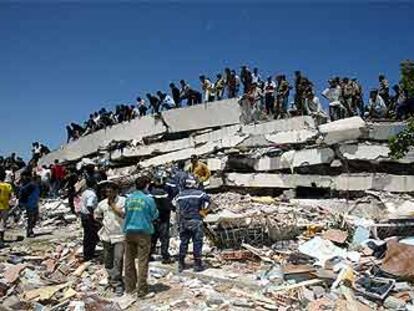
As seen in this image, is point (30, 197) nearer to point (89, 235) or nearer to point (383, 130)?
point (89, 235)

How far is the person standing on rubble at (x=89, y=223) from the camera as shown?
28.8 feet

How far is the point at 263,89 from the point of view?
16.1m

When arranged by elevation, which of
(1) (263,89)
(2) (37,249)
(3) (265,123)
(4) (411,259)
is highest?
(1) (263,89)

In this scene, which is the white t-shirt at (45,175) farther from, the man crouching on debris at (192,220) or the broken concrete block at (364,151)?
the man crouching on debris at (192,220)

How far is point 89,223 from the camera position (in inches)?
347

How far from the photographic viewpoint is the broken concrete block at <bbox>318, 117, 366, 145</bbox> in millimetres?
12555

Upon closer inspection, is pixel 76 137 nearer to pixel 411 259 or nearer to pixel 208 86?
pixel 208 86

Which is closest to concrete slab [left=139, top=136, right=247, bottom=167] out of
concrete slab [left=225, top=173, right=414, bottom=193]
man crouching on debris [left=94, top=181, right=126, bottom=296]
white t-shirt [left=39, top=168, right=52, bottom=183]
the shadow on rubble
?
concrete slab [left=225, top=173, right=414, bottom=193]

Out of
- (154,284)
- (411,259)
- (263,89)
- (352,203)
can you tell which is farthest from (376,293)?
(263,89)

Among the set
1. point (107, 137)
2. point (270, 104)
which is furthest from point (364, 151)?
point (107, 137)

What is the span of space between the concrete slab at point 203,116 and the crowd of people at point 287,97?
9.2 inches

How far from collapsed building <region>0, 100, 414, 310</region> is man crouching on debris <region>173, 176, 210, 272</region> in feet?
1.20

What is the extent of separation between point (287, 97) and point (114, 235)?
30.4 feet

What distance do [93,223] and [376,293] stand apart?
458 cm
